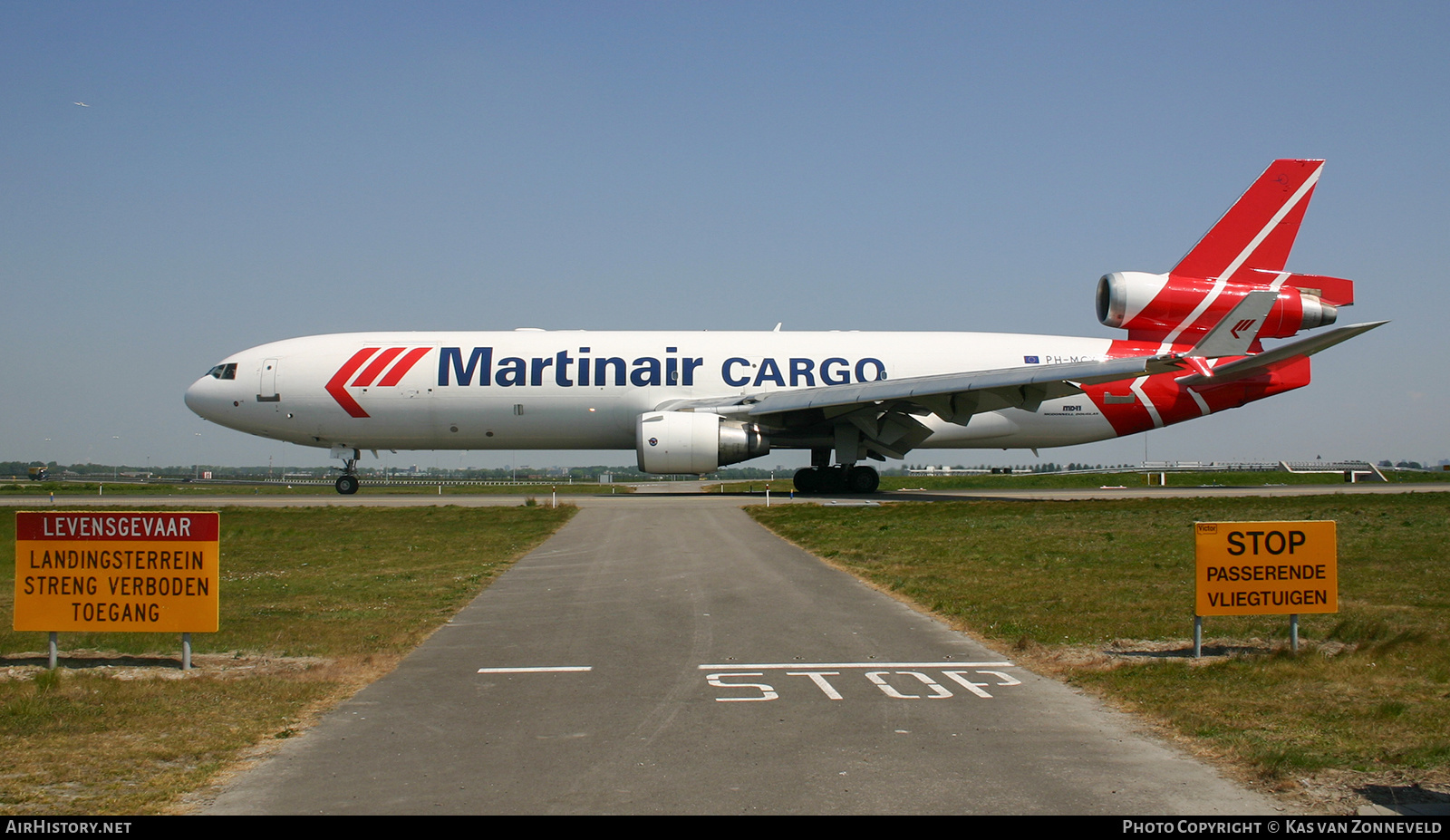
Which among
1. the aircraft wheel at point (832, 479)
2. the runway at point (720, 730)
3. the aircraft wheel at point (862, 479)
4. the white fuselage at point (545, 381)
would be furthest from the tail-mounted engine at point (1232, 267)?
the runway at point (720, 730)

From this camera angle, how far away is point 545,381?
1158 inches

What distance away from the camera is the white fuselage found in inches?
1160

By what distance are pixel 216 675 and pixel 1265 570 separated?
8260 millimetres

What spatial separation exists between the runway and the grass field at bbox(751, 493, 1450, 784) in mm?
581

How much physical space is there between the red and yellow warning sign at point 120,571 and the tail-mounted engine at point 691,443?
63.4 ft

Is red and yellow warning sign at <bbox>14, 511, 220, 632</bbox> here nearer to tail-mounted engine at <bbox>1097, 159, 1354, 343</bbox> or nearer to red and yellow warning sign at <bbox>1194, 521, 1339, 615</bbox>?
red and yellow warning sign at <bbox>1194, 521, 1339, 615</bbox>

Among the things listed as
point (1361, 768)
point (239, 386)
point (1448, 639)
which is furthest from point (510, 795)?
point (239, 386)

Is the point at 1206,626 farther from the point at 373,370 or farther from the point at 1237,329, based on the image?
the point at 373,370

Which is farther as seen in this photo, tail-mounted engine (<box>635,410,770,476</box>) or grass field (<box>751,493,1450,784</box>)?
tail-mounted engine (<box>635,410,770,476</box>)

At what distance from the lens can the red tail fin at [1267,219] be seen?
3006cm

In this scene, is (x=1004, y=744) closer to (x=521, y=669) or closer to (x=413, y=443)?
(x=521, y=669)

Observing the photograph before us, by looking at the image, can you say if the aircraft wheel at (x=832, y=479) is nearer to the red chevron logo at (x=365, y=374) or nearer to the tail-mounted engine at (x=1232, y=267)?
the tail-mounted engine at (x=1232, y=267)

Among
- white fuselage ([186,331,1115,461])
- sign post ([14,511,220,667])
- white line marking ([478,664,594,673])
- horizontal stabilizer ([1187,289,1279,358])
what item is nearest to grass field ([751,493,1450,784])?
white line marking ([478,664,594,673])


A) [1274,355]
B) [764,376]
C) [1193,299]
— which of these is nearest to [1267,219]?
[1193,299]
